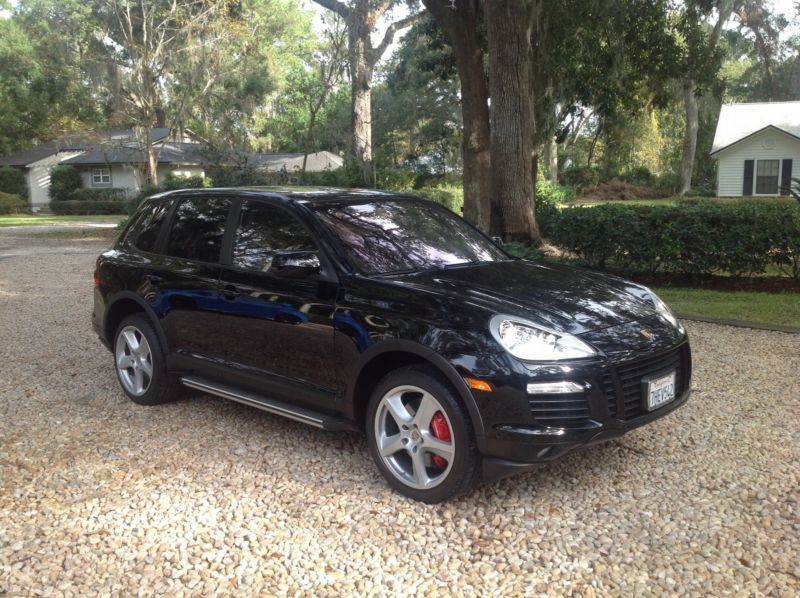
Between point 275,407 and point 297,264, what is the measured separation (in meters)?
0.91

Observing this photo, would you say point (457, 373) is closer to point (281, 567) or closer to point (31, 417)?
point (281, 567)

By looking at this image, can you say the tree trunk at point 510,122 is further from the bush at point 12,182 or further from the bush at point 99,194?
the bush at point 12,182

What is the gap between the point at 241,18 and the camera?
30.7 metres

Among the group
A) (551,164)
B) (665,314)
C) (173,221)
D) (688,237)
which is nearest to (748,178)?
(551,164)

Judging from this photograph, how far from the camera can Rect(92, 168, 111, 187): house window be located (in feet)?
139

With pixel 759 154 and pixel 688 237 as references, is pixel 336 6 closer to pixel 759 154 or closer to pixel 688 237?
pixel 688 237

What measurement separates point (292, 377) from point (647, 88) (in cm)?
1478

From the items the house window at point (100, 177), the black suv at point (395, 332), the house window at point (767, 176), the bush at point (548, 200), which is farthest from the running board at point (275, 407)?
the house window at point (100, 177)

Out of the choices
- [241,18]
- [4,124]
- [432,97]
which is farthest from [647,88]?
[4,124]

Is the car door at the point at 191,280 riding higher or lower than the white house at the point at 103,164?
lower

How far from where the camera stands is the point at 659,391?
399 cm

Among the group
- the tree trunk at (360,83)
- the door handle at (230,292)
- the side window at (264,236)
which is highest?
the tree trunk at (360,83)

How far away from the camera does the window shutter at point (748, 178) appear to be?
33875 mm

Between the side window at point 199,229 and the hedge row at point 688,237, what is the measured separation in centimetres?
731
